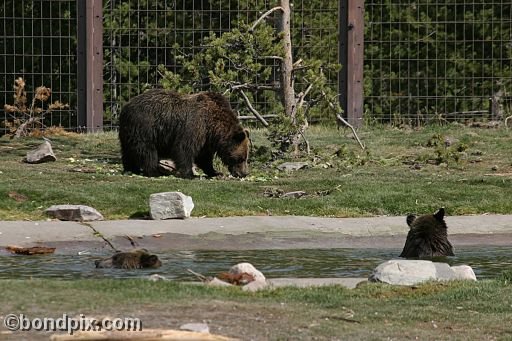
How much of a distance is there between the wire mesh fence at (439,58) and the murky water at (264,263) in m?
13.4

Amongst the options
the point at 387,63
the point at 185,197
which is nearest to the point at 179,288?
the point at 185,197

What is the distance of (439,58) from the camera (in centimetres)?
2725

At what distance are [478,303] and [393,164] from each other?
9834 mm

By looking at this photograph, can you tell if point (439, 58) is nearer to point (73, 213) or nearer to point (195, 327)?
point (73, 213)

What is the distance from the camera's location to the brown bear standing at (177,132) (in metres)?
17.3

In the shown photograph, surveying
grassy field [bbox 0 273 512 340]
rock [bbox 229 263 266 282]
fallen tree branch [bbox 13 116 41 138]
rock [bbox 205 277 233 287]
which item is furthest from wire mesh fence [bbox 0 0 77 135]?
grassy field [bbox 0 273 512 340]

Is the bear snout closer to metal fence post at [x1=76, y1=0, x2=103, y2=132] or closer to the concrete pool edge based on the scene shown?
the concrete pool edge

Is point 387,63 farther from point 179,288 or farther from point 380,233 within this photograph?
point 179,288

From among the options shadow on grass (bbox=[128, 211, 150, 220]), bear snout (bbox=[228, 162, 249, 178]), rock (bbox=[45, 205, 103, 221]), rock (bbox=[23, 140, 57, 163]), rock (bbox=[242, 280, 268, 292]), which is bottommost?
rock (bbox=[242, 280, 268, 292])

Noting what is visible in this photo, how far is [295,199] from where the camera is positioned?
1492 cm

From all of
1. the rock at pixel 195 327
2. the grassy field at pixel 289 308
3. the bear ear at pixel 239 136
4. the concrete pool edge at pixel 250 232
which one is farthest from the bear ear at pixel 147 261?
the bear ear at pixel 239 136

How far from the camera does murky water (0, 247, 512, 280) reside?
10.9 meters

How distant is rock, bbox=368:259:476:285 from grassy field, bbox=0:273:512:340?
235 mm

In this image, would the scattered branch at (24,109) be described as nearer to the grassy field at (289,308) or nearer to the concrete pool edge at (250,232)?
the concrete pool edge at (250,232)
